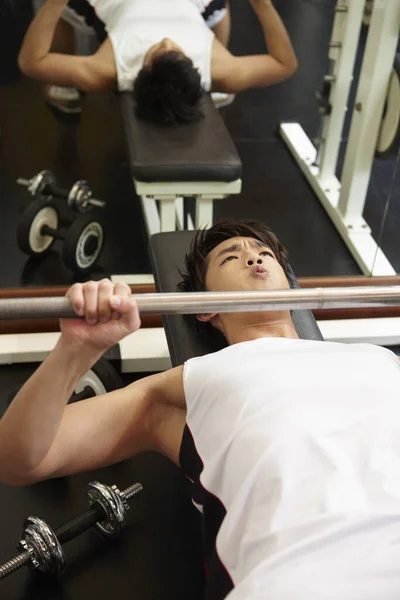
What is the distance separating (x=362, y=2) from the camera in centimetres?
228

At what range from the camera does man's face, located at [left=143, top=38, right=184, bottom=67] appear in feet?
7.18

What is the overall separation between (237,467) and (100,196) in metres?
1.72

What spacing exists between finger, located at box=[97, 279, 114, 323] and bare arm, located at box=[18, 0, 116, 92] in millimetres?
1479

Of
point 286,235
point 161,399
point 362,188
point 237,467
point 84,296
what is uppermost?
point 84,296

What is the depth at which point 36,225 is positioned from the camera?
2.18 m

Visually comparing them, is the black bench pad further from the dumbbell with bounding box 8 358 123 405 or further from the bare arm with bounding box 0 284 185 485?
the bare arm with bounding box 0 284 185 485

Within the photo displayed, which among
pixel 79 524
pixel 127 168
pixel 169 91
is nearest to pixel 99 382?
pixel 79 524

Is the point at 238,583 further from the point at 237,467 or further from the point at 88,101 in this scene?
the point at 88,101

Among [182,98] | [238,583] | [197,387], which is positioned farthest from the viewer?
[182,98]

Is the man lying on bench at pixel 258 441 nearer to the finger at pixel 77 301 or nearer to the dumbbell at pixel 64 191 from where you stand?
the finger at pixel 77 301

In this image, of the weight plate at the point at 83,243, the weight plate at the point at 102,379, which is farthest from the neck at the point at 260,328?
the weight plate at the point at 83,243

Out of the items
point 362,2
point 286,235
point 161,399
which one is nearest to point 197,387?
point 161,399

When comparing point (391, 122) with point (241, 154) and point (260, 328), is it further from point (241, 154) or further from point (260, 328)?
point (260, 328)

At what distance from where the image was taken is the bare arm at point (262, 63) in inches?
87.3
